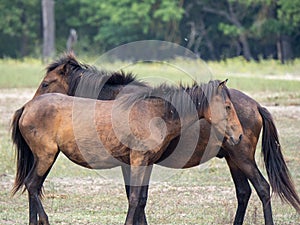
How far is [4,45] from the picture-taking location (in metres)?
45.6

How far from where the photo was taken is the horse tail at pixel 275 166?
25.8 feet

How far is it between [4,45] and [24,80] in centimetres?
2157

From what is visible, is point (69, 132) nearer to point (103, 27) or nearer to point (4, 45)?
point (103, 27)

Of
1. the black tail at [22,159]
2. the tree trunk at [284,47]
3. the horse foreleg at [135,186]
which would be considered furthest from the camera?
the tree trunk at [284,47]

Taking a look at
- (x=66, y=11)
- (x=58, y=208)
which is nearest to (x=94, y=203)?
(x=58, y=208)

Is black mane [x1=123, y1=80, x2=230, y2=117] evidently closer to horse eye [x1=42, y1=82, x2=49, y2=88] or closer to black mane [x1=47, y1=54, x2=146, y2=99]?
black mane [x1=47, y1=54, x2=146, y2=99]

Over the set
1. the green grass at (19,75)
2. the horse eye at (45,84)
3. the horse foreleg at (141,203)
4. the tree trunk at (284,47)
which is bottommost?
the tree trunk at (284,47)

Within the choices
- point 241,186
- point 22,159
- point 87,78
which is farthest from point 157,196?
point 22,159

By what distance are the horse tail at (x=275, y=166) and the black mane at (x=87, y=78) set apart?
4.85ft

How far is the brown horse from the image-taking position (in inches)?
283

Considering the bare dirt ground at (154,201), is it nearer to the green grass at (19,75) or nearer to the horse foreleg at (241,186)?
the horse foreleg at (241,186)

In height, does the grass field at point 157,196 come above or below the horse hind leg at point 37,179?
below

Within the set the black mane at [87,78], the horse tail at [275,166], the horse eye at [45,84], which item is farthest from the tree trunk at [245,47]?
the horse tail at [275,166]

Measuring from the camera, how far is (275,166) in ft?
26.1
